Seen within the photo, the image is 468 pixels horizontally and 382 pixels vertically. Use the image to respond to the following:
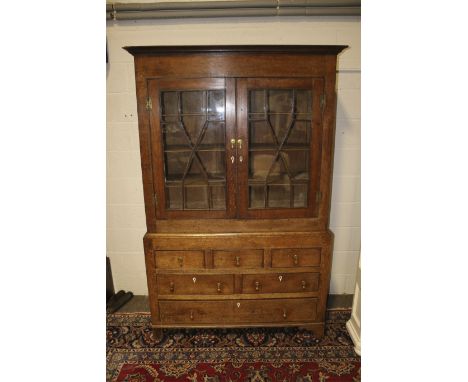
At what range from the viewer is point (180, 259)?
1657 millimetres

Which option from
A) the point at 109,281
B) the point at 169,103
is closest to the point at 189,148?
the point at 169,103

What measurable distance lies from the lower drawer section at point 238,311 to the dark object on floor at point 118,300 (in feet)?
2.16

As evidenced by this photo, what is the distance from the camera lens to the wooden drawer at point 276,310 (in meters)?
1.73

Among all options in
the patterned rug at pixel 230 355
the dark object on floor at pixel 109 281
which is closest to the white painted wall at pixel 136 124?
the dark object on floor at pixel 109 281

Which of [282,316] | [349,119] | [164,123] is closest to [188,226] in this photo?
[164,123]

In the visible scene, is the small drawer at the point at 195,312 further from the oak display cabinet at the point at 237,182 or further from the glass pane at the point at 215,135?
the glass pane at the point at 215,135

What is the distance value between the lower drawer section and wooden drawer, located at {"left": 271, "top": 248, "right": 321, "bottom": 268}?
10.2 inches

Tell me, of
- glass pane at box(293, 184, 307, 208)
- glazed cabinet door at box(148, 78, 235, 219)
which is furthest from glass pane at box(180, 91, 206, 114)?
glass pane at box(293, 184, 307, 208)

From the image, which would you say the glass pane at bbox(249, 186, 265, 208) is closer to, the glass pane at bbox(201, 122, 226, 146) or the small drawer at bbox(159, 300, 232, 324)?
the glass pane at bbox(201, 122, 226, 146)

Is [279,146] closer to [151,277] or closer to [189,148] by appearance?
[189,148]
